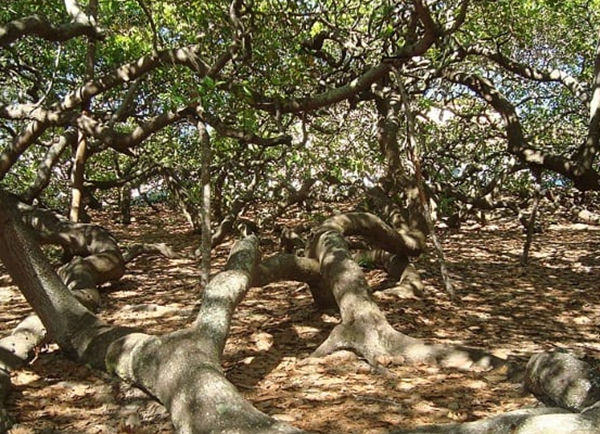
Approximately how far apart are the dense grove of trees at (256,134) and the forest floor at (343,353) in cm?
24

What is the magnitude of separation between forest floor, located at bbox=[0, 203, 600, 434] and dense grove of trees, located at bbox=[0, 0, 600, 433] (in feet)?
0.77

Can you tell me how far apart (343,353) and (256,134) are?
3517mm

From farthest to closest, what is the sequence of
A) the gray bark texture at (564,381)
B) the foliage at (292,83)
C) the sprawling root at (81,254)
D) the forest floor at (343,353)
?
the foliage at (292,83), the sprawling root at (81,254), the forest floor at (343,353), the gray bark texture at (564,381)

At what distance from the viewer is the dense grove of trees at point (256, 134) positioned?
4281mm

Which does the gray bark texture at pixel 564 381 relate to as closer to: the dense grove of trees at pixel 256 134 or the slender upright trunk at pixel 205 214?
the dense grove of trees at pixel 256 134

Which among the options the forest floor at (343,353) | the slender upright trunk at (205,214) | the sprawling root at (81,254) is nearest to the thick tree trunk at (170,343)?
the forest floor at (343,353)

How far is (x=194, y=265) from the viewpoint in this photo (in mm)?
9055

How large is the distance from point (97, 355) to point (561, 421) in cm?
314

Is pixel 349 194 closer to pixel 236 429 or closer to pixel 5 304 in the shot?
pixel 5 304

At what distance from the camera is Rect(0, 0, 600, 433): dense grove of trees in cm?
428

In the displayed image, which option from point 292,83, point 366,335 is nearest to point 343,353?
point 366,335

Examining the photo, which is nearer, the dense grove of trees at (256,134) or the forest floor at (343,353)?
the forest floor at (343,353)

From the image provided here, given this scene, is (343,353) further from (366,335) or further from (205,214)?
(205,214)

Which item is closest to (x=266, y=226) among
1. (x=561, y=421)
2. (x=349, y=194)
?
(x=349, y=194)
